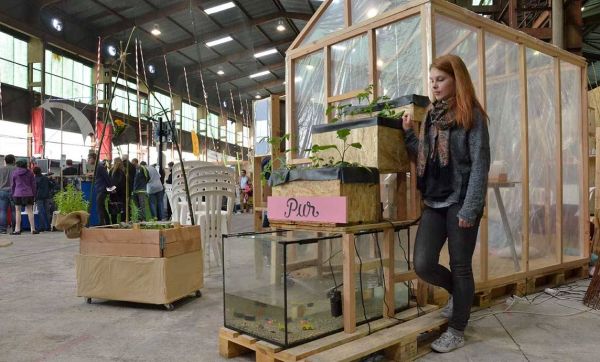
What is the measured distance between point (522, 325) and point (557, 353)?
41 centimetres

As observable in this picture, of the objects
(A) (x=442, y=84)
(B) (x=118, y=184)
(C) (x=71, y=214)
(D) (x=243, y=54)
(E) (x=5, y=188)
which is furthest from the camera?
(D) (x=243, y=54)

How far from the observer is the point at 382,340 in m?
1.90

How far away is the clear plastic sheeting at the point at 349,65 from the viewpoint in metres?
2.94

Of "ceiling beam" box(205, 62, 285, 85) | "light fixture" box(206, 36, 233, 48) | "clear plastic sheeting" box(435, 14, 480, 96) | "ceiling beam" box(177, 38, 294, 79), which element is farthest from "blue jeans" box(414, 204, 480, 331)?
"ceiling beam" box(205, 62, 285, 85)

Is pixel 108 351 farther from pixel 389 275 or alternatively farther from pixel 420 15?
pixel 420 15

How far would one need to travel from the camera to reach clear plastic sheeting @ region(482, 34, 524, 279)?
9.48ft

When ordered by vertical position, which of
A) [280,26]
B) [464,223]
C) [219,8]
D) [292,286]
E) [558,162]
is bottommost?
[292,286]

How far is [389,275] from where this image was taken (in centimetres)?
218

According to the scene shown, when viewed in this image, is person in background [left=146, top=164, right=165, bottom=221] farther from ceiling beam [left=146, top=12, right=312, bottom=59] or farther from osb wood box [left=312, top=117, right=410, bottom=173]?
ceiling beam [left=146, top=12, right=312, bottom=59]

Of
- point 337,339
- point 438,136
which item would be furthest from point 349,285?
point 438,136

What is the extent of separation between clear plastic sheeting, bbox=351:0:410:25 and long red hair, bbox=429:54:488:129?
1011mm

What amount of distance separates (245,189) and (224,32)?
4.85m

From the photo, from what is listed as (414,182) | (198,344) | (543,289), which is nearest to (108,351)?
(198,344)

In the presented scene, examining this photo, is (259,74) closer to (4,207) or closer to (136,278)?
(4,207)
